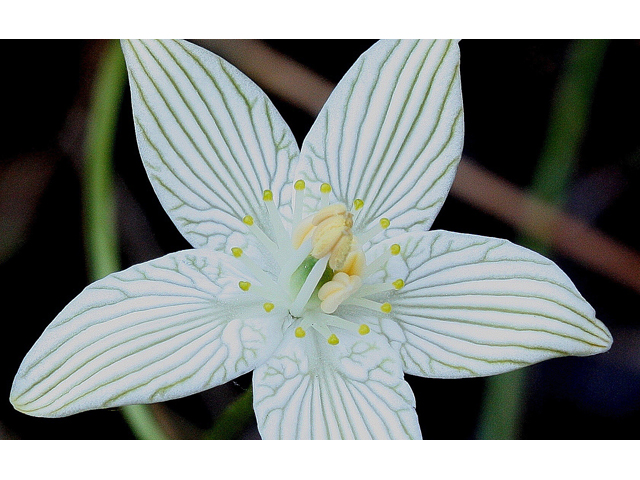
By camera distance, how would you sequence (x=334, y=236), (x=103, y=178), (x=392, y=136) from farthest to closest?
(x=103, y=178)
(x=392, y=136)
(x=334, y=236)

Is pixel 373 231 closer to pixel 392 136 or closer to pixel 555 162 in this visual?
pixel 392 136

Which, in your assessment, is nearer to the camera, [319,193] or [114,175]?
[319,193]

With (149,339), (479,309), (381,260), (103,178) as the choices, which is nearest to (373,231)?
(381,260)

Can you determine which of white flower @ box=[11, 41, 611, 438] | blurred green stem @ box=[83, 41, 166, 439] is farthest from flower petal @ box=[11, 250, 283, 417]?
blurred green stem @ box=[83, 41, 166, 439]

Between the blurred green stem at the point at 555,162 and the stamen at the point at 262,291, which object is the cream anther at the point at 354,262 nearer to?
the stamen at the point at 262,291

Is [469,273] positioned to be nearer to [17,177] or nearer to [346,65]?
[346,65]

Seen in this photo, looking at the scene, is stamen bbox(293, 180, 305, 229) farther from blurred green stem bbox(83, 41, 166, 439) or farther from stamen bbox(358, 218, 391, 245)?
blurred green stem bbox(83, 41, 166, 439)

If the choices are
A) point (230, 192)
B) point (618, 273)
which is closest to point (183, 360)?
point (230, 192)

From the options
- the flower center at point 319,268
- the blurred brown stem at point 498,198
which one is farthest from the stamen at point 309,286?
the blurred brown stem at point 498,198

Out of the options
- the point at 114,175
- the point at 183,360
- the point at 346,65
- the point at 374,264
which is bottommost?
the point at 183,360
